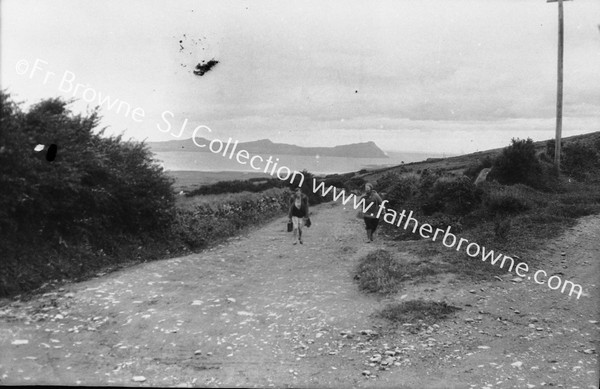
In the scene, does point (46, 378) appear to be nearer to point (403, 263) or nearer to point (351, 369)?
point (351, 369)

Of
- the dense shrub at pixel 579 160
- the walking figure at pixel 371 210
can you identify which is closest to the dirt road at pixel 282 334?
the walking figure at pixel 371 210

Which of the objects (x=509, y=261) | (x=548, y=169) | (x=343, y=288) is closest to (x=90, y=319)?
(x=343, y=288)

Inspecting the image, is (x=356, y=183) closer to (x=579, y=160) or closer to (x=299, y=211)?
(x=299, y=211)

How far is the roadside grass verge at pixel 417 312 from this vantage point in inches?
276

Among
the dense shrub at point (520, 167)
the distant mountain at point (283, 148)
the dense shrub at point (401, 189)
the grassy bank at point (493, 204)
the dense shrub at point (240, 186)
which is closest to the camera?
the distant mountain at point (283, 148)

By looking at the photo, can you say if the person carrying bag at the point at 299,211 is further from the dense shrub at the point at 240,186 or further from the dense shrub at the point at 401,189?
the dense shrub at the point at 401,189

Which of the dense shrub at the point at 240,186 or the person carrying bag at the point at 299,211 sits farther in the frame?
the person carrying bag at the point at 299,211

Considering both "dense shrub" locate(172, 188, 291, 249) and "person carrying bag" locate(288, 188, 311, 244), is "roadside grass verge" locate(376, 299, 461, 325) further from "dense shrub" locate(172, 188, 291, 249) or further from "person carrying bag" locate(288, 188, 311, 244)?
"dense shrub" locate(172, 188, 291, 249)

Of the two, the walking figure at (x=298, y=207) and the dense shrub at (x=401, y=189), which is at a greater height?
the dense shrub at (x=401, y=189)

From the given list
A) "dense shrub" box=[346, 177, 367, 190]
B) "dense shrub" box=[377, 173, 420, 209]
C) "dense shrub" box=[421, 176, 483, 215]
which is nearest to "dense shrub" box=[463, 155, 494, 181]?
"dense shrub" box=[421, 176, 483, 215]

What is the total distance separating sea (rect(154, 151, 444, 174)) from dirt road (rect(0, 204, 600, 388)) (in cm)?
168

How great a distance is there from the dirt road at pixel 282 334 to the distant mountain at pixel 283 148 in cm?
189

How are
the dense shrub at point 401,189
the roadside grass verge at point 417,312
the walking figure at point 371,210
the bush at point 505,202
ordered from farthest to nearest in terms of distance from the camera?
the bush at point 505,202
the dense shrub at point 401,189
the walking figure at point 371,210
the roadside grass verge at point 417,312

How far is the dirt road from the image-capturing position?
5344mm
